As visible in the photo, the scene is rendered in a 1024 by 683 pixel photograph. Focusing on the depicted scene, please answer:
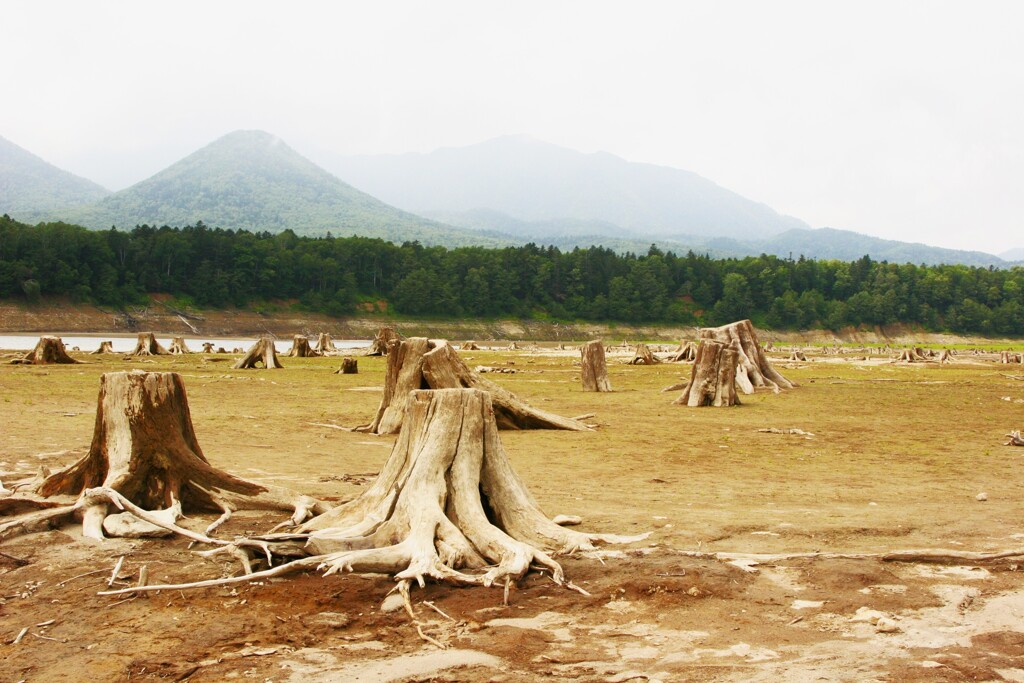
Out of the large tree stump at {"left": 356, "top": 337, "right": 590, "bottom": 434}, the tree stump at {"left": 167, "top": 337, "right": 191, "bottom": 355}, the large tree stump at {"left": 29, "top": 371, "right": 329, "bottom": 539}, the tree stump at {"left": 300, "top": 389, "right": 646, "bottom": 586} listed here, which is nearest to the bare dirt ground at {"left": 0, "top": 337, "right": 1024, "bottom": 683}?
the tree stump at {"left": 300, "top": 389, "right": 646, "bottom": 586}

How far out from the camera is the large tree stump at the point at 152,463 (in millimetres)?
7445

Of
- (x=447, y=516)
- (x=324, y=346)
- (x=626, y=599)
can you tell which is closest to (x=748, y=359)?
(x=447, y=516)

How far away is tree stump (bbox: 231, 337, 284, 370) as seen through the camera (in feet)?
114

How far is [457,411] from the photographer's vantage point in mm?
7227

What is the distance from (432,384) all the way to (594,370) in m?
11.7

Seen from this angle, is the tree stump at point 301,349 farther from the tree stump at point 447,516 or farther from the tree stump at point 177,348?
the tree stump at point 447,516

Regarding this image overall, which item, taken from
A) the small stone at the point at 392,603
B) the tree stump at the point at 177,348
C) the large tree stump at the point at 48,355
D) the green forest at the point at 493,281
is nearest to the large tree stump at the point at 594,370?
the small stone at the point at 392,603

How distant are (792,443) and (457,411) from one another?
28.6 ft

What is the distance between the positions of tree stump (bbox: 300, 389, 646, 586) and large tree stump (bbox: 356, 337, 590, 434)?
7.15 metres

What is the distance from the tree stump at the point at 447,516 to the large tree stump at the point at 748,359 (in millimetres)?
18364

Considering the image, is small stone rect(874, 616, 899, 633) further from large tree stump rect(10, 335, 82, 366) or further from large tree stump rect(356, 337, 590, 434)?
large tree stump rect(10, 335, 82, 366)

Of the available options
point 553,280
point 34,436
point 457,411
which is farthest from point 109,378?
point 553,280

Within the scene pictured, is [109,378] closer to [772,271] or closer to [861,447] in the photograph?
[861,447]

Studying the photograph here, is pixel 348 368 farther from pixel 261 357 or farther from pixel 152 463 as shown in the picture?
pixel 152 463
